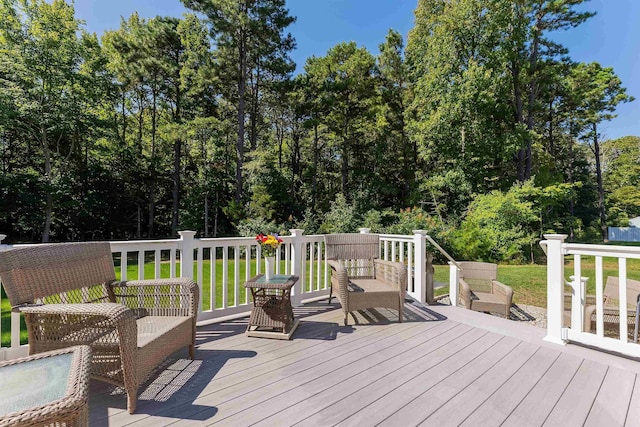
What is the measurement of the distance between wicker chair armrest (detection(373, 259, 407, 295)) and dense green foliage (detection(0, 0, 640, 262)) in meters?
6.52

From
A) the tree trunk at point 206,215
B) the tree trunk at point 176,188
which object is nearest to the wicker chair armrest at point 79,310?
the tree trunk at point 206,215

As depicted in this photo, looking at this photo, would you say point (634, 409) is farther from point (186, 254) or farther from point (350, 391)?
point (186, 254)

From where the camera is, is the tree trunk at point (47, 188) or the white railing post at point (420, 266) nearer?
the white railing post at point (420, 266)

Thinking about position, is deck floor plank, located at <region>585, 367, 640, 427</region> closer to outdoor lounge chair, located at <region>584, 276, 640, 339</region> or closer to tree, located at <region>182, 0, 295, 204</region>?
outdoor lounge chair, located at <region>584, 276, 640, 339</region>

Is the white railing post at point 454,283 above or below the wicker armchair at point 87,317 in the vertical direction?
below

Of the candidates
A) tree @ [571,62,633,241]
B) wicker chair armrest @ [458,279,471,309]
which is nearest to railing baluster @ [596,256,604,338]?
wicker chair armrest @ [458,279,471,309]

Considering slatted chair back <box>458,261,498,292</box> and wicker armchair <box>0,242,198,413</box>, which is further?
slatted chair back <box>458,261,498,292</box>

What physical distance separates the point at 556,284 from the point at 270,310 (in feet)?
8.81

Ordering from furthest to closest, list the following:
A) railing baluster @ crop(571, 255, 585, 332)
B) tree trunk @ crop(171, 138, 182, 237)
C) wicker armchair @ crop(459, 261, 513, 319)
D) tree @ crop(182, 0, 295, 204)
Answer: tree trunk @ crop(171, 138, 182, 237)
tree @ crop(182, 0, 295, 204)
wicker armchair @ crop(459, 261, 513, 319)
railing baluster @ crop(571, 255, 585, 332)

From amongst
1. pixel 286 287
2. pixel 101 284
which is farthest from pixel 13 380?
pixel 286 287

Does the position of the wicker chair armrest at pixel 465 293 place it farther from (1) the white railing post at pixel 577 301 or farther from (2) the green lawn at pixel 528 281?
(2) the green lawn at pixel 528 281

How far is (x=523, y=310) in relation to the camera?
5.53 metres

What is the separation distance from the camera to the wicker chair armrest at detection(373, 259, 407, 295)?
3.42 m

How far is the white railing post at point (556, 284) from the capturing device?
9.14ft
